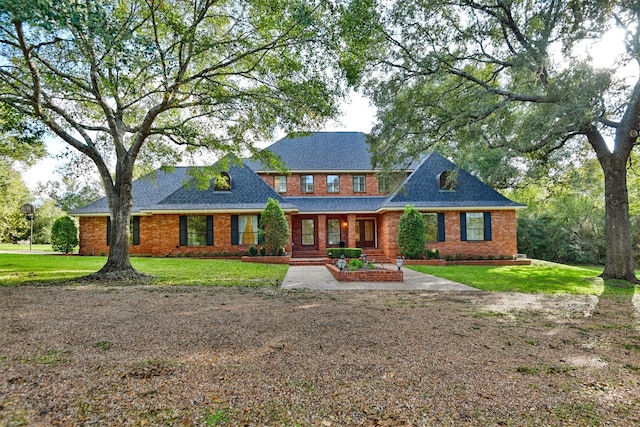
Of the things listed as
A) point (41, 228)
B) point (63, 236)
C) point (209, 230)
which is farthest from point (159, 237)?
point (41, 228)

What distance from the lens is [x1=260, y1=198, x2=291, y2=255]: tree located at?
16.5 metres

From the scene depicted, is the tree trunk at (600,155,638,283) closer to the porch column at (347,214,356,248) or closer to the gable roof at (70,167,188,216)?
the porch column at (347,214,356,248)

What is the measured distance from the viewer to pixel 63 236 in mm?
20312

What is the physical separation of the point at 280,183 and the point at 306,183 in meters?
1.60

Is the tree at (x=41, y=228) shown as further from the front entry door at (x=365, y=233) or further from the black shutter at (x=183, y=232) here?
the front entry door at (x=365, y=233)

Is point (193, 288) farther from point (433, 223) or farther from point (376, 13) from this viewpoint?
point (433, 223)

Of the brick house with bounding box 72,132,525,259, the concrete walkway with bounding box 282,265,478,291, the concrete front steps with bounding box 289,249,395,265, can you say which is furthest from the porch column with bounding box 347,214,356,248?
the concrete walkway with bounding box 282,265,478,291

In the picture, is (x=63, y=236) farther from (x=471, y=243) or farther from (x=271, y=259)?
(x=471, y=243)

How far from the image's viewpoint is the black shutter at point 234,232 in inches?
712

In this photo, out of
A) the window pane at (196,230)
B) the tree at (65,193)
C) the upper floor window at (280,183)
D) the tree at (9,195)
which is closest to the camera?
the window pane at (196,230)

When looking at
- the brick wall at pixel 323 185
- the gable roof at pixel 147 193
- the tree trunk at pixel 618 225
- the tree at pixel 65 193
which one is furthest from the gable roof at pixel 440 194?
the tree at pixel 65 193

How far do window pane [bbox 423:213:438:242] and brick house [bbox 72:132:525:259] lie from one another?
0.05 metres

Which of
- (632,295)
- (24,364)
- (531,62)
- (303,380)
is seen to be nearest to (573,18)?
(531,62)

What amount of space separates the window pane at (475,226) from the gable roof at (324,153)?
21.2 ft
